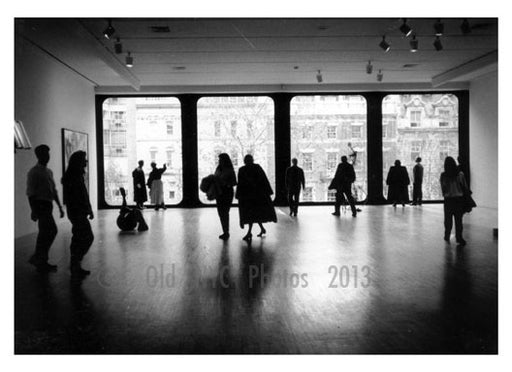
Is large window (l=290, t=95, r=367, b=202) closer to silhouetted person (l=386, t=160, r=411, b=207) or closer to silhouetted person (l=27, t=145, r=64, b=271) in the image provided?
silhouetted person (l=386, t=160, r=411, b=207)

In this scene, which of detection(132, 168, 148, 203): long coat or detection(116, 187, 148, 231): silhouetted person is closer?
detection(116, 187, 148, 231): silhouetted person

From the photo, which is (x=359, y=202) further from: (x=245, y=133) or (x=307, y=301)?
(x=307, y=301)

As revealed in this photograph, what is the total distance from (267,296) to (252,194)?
13.1ft

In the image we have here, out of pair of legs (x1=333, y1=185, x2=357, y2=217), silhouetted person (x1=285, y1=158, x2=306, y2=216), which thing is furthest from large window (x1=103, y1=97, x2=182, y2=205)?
pair of legs (x1=333, y1=185, x2=357, y2=217)

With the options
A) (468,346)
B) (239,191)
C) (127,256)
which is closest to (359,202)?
(239,191)

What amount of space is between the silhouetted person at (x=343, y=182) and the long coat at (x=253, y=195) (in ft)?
13.6

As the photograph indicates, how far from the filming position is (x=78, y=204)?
6.41 meters

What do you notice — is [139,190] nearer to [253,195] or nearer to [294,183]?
[294,183]

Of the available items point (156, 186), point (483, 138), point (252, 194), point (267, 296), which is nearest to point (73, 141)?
point (252, 194)

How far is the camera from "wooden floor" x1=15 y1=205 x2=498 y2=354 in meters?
4.05

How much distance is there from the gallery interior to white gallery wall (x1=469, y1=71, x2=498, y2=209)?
0.14ft

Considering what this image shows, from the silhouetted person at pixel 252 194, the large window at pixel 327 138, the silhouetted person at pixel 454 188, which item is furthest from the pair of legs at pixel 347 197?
the silhouetted person at pixel 454 188

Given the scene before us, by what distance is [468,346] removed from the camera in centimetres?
389

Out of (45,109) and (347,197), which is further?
(347,197)
